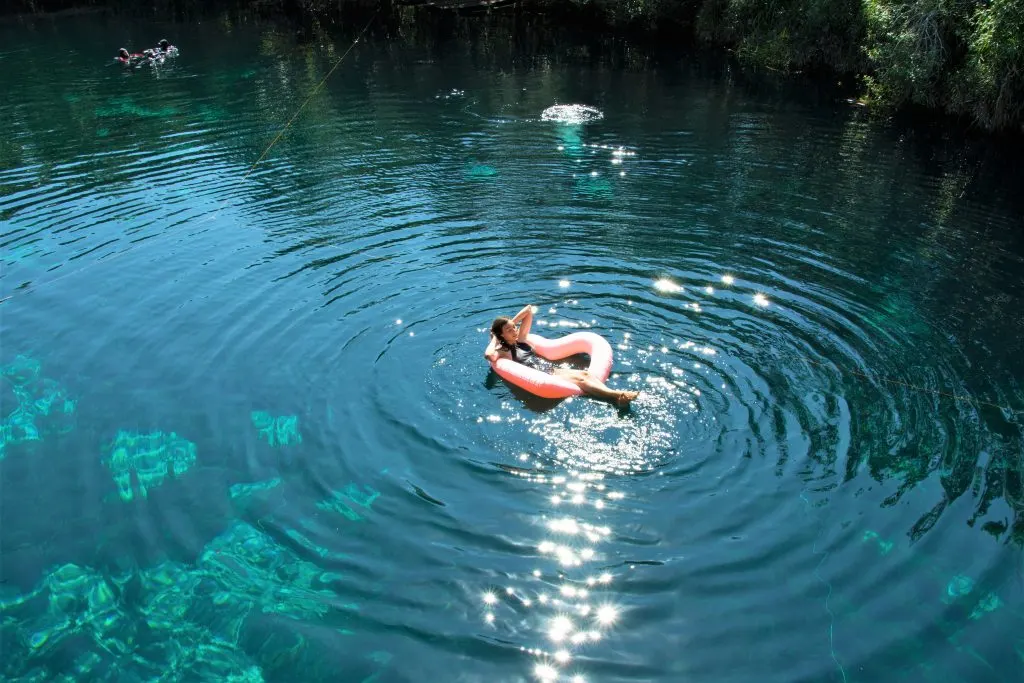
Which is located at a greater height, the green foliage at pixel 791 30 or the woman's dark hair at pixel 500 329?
the green foliage at pixel 791 30

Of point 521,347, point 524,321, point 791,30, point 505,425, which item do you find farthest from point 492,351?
point 791,30

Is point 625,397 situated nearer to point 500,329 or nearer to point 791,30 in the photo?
point 500,329

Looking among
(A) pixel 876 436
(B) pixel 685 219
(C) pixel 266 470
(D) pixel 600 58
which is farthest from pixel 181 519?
(D) pixel 600 58

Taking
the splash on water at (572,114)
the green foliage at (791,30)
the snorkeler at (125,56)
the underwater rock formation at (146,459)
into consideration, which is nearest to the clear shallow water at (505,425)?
the underwater rock formation at (146,459)

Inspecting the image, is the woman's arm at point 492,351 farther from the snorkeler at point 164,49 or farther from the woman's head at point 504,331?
the snorkeler at point 164,49

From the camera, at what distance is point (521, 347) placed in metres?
11.5

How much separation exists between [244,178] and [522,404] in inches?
494

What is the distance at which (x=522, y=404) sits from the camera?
34.7 ft

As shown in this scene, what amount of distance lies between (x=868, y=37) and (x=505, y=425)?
2205cm

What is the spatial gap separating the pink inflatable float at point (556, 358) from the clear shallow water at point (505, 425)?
1.05 feet

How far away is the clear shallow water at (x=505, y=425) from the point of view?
7660 millimetres

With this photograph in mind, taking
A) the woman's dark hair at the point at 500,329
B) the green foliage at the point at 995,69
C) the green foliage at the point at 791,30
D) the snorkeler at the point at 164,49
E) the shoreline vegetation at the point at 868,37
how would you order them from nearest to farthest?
the woman's dark hair at the point at 500,329
the green foliage at the point at 995,69
the shoreline vegetation at the point at 868,37
the green foliage at the point at 791,30
the snorkeler at the point at 164,49

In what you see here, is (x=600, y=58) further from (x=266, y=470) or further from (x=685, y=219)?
(x=266, y=470)

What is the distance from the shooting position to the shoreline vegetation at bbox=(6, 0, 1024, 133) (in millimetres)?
20922
